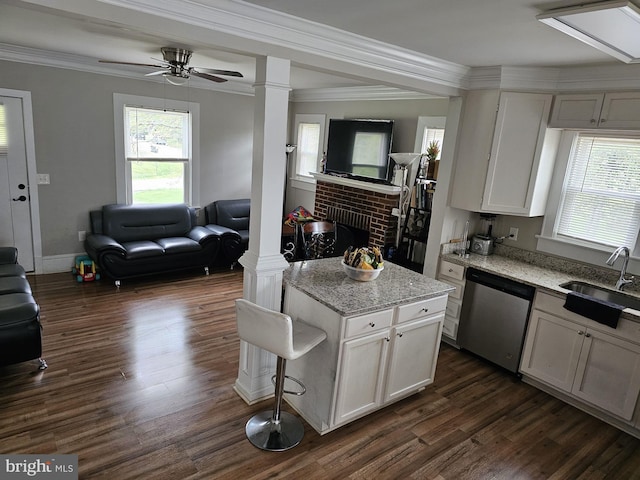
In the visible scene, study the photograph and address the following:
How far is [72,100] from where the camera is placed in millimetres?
4902

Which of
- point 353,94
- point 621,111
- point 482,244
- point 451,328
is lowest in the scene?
point 451,328

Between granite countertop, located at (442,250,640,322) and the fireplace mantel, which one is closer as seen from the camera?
granite countertop, located at (442,250,640,322)

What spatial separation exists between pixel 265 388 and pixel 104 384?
3.78ft

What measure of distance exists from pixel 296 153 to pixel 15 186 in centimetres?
365

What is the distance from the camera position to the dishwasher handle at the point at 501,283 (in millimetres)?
3326

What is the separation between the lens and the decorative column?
2552 millimetres

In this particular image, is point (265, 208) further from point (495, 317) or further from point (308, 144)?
point (308, 144)

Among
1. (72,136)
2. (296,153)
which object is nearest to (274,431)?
(72,136)

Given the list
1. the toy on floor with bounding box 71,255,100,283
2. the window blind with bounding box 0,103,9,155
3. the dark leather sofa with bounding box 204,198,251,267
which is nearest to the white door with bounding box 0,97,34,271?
the window blind with bounding box 0,103,9,155

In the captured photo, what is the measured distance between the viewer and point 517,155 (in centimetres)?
355

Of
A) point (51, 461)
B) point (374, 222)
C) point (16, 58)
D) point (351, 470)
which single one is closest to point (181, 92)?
point (16, 58)

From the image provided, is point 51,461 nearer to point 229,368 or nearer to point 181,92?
point 229,368

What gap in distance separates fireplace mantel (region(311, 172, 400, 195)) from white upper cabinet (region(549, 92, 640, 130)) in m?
1.73

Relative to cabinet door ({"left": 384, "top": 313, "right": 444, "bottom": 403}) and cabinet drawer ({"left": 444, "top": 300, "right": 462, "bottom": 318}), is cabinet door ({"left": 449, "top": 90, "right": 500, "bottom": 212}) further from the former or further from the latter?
cabinet door ({"left": 384, "top": 313, "right": 444, "bottom": 403})
